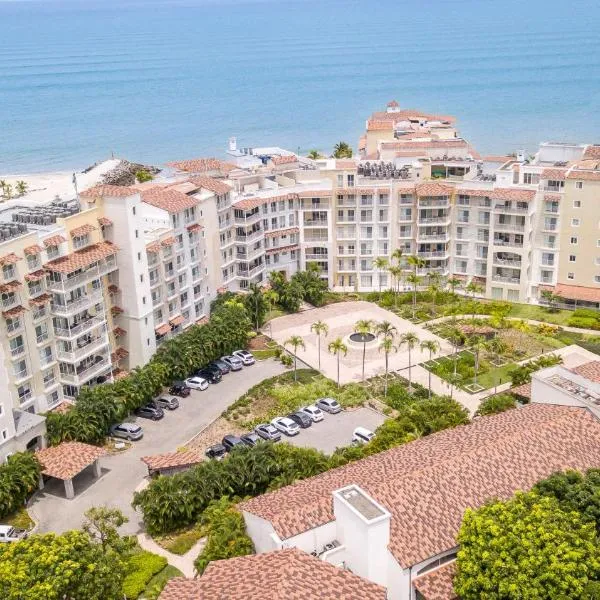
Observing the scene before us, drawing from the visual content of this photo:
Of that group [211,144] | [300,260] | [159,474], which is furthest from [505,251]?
[211,144]

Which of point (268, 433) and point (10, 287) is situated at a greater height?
point (10, 287)

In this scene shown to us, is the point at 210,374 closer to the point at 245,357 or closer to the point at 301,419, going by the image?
the point at 245,357

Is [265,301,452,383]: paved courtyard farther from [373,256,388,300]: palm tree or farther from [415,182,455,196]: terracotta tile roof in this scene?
[415,182,455,196]: terracotta tile roof

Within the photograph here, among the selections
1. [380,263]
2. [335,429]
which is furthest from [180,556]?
[380,263]

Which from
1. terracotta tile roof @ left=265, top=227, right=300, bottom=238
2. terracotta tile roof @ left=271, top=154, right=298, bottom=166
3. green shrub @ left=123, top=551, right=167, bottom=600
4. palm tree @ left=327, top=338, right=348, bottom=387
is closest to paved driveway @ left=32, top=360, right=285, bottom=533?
green shrub @ left=123, top=551, right=167, bottom=600

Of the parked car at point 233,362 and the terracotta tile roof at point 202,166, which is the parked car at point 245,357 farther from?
the terracotta tile roof at point 202,166
